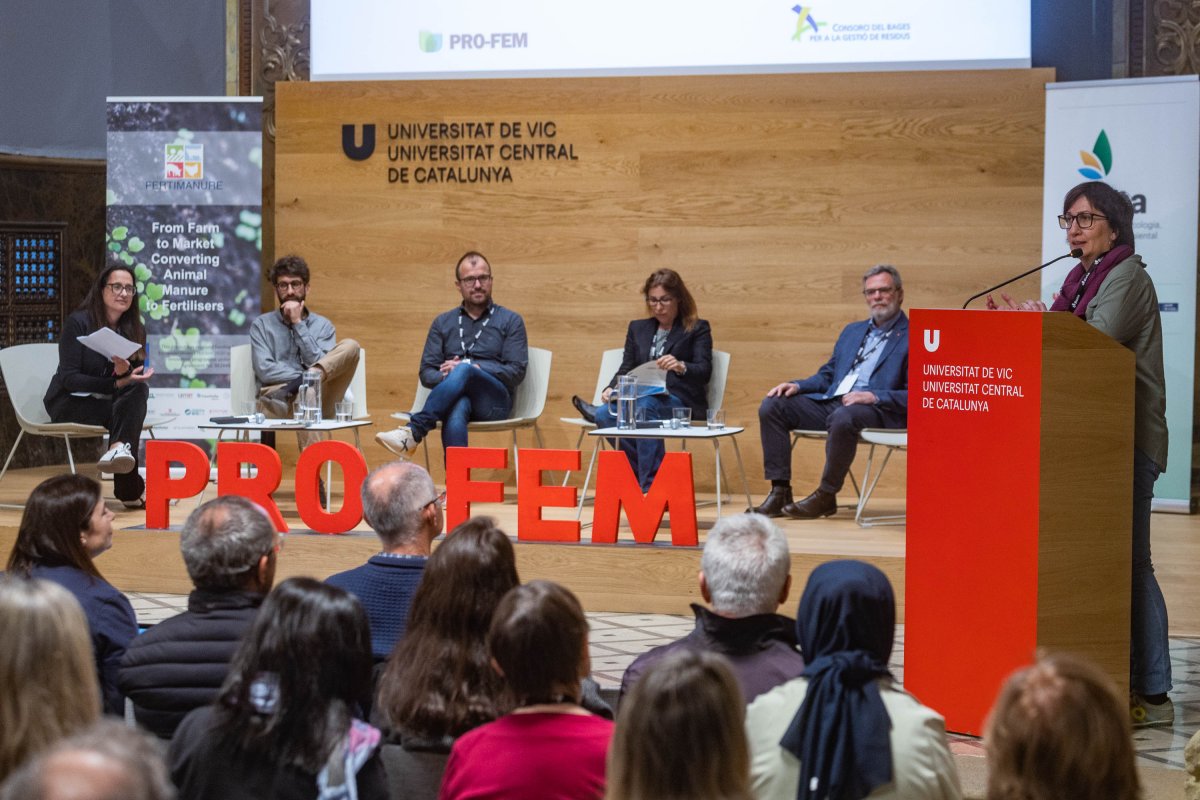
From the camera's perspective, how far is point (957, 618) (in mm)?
3701

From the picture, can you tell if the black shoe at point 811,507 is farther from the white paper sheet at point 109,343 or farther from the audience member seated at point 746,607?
the audience member seated at point 746,607

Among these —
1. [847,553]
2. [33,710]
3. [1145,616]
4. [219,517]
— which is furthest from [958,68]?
[33,710]

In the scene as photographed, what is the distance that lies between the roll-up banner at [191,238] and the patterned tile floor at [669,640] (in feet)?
7.51

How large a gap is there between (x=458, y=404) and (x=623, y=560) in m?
1.50

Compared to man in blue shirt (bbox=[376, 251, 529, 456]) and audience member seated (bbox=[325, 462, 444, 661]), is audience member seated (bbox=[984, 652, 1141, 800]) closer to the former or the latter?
audience member seated (bbox=[325, 462, 444, 661])

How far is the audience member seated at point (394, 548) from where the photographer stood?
319 centimetres

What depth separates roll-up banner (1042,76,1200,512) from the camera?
273 inches

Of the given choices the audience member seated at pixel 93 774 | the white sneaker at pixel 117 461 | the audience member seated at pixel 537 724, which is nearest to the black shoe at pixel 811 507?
the white sneaker at pixel 117 461

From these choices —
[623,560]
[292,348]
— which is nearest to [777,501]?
[623,560]

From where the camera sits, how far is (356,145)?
8.13m

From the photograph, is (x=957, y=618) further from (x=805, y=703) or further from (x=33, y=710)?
(x=33, y=710)

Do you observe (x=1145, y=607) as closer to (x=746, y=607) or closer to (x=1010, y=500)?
(x=1010, y=500)

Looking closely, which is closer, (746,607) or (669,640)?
(746,607)

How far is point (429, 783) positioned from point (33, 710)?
34.4 inches
